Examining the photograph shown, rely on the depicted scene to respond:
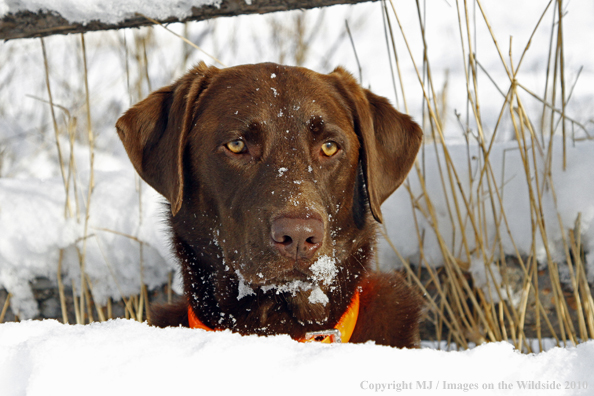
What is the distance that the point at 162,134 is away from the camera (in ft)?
7.43

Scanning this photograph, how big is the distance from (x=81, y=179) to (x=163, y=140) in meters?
1.82

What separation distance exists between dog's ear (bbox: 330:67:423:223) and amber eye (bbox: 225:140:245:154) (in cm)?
56

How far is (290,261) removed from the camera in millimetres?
1808

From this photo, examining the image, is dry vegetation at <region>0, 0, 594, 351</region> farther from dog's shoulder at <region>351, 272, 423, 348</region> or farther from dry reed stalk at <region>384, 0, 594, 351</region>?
dog's shoulder at <region>351, 272, 423, 348</region>

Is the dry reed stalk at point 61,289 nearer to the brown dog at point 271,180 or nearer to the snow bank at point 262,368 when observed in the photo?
the brown dog at point 271,180

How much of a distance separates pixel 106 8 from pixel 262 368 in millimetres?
2126

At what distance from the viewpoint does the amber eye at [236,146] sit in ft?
6.94

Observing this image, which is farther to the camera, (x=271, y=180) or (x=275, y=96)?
(x=275, y=96)

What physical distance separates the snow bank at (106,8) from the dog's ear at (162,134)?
42 centimetres

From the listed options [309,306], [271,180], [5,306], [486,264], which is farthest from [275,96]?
[5,306]

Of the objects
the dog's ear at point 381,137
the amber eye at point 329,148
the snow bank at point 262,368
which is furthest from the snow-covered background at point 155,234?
the amber eye at point 329,148

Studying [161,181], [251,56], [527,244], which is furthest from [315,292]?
[251,56]

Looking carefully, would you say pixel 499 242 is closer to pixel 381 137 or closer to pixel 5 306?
pixel 381 137

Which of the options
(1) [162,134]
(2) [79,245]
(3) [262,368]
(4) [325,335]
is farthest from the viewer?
(2) [79,245]
